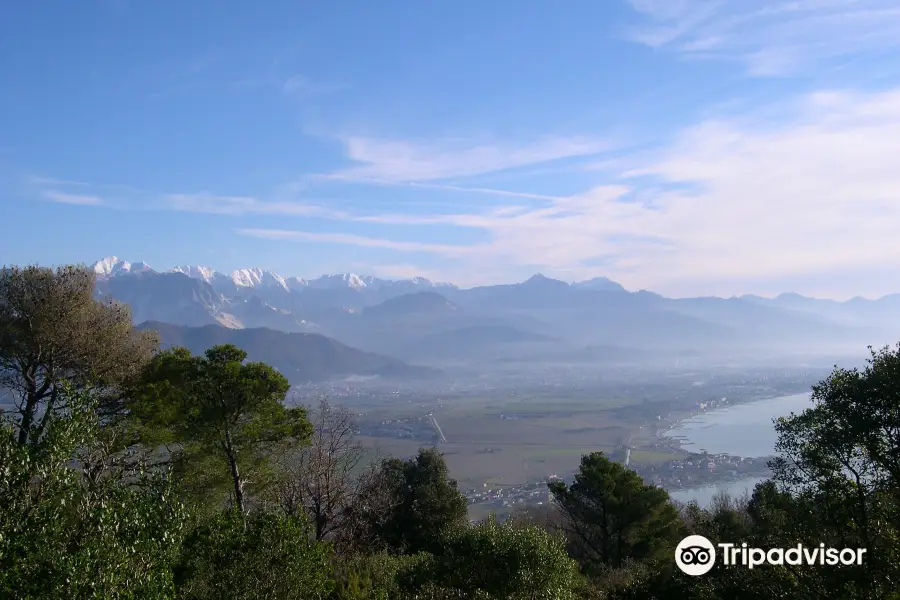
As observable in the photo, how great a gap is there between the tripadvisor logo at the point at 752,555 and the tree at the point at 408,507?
29.7ft

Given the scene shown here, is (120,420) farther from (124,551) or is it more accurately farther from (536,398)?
(536,398)

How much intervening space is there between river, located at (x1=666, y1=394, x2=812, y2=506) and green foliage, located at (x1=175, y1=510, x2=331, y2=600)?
4008 centimetres

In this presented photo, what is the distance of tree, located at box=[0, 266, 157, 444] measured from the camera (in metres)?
15.2

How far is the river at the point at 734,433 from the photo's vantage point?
47.5 m

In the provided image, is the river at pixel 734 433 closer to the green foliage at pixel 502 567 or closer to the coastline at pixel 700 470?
the coastline at pixel 700 470

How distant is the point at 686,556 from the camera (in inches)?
542

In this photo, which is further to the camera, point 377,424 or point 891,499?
point 377,424

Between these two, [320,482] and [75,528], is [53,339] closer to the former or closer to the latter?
[320,482]

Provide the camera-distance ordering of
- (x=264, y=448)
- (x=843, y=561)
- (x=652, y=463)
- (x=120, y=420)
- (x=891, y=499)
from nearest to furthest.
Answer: (x=843, y=561) < (x=891, y=499) < (x=120, y=420) < (x=264, y=448) < (x=652, y=463)

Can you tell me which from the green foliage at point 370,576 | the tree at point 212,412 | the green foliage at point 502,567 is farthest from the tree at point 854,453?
the tree at point 212,412

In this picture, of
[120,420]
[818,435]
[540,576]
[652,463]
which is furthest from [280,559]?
[652,463]

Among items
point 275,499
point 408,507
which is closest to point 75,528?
point 275,499

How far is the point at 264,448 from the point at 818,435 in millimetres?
15107

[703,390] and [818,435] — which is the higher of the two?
[818,435]
